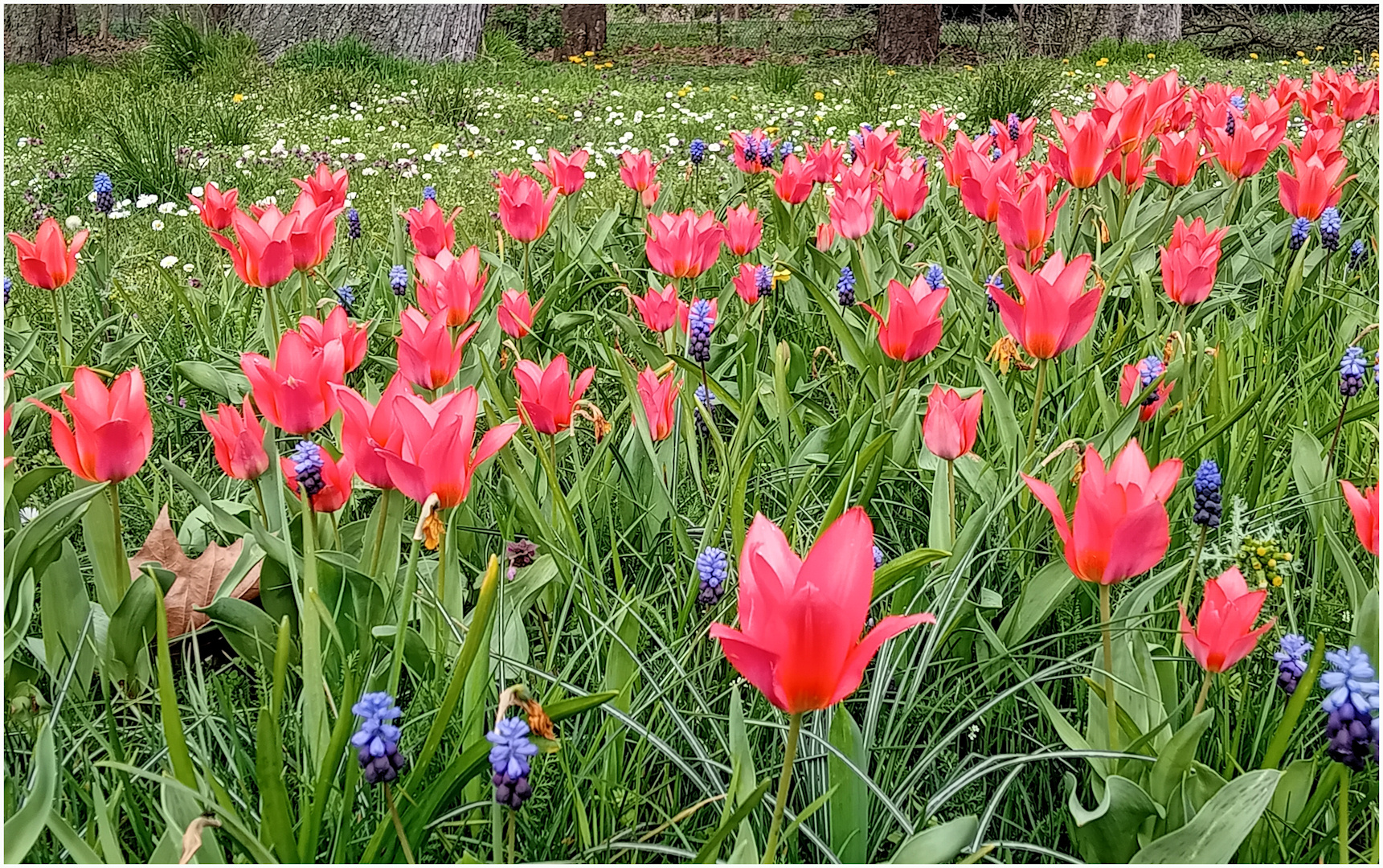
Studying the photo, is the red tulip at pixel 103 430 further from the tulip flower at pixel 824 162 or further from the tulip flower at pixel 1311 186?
the tulip flower at pixel 1311 186

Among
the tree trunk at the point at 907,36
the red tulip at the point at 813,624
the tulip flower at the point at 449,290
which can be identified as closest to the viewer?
the red tulip at the point at 813,624

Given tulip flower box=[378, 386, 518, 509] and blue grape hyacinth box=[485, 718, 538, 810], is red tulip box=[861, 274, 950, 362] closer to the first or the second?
tulip flower box=[378, 386, 518, 509]

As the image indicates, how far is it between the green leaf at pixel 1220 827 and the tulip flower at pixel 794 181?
1.83 meters

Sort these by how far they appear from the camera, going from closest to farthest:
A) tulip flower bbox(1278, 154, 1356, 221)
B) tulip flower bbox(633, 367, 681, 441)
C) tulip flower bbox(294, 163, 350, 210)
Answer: tulip flower bbox(633, 367, 681, 441), tulip flower bbox(294, 163, 350, 210), tulip flower bbox(1278, 154, 1356, 221)

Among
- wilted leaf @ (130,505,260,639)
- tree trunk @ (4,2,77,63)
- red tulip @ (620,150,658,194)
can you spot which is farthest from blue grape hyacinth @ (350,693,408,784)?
tree trunk @ (4,2,77,63)

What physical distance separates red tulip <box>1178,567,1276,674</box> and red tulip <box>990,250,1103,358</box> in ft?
1.46

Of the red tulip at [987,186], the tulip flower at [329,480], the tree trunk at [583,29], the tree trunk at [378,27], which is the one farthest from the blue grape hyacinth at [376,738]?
the tree trunk at [583,29]

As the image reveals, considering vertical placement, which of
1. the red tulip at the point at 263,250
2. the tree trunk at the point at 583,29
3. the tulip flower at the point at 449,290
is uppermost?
the tree trunk at the point at 583,29

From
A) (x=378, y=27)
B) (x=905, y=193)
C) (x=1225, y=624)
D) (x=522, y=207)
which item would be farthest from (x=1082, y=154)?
(x=378, y=27)

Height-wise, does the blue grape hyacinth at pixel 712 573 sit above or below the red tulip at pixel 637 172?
below

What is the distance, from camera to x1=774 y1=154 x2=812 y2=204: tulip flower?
246 centimetres

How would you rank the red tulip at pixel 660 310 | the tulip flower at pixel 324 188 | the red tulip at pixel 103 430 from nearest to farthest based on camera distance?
the red tulip at pixel 103 430 < the red tulip at pixel 660 310 < the tulip flower at pixel 324 188

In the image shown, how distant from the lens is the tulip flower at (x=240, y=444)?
116 cm

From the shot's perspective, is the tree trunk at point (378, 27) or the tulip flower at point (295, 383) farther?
the tree trunk at point (378, 27)
